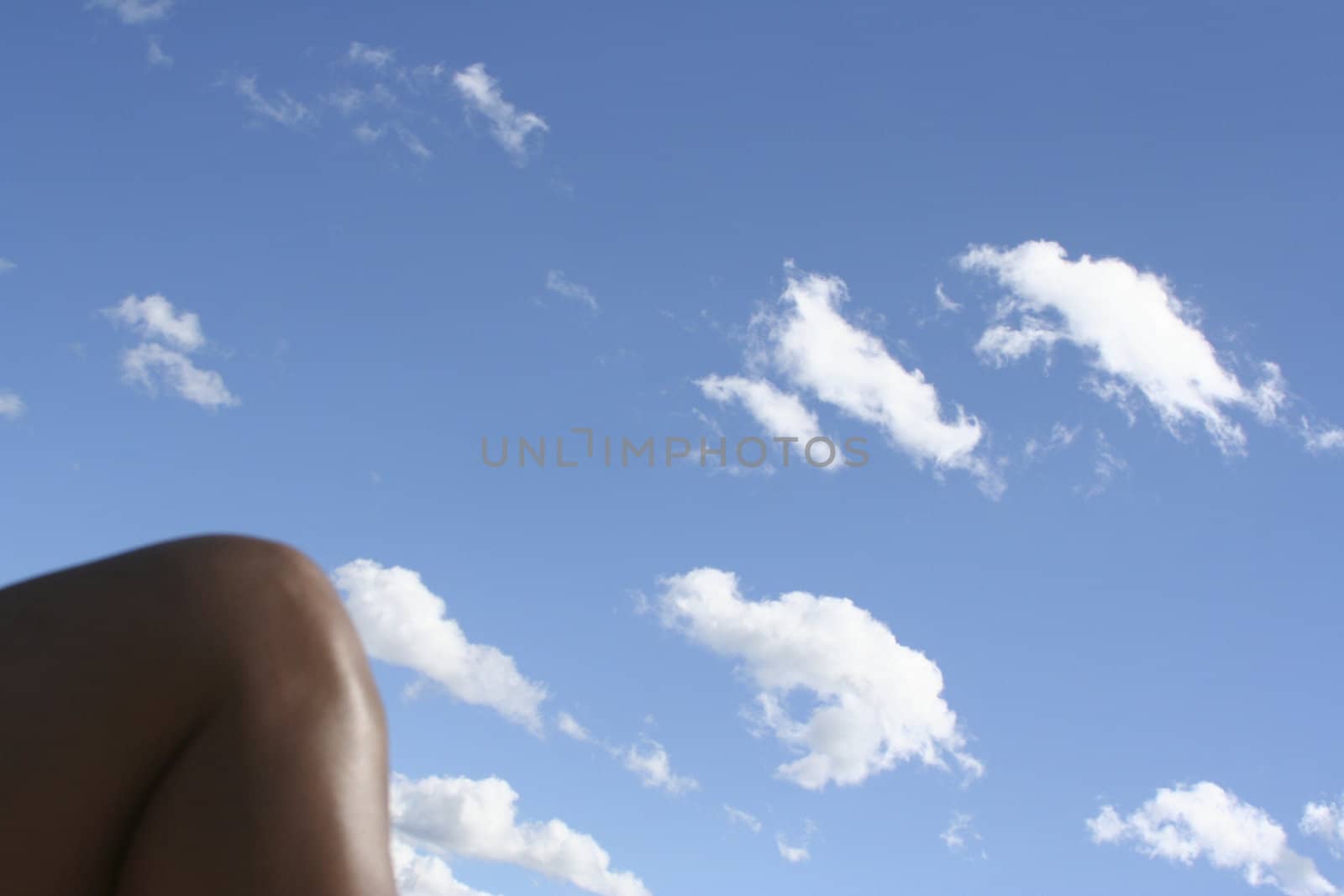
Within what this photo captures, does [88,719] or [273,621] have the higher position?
[273,621]

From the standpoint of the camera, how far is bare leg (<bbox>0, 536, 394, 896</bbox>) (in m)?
0.91

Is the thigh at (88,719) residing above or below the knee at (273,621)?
below

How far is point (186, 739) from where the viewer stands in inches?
38.9

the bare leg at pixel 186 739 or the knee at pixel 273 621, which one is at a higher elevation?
the knee at pixel 273 621

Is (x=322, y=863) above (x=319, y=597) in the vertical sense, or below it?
below

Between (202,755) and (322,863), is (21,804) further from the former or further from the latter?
(322,863)

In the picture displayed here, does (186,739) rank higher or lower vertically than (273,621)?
lower

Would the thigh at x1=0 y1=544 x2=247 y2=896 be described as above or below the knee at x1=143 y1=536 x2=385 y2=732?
below

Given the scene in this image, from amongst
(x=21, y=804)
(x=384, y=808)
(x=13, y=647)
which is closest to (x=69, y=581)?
(x=13, y=647)

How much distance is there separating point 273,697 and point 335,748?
0.21ft

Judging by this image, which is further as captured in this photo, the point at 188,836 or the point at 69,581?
the point at 69,581

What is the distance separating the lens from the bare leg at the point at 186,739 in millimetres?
910

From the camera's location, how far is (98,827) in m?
0.97

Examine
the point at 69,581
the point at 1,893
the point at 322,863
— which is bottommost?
the point at 1,893
